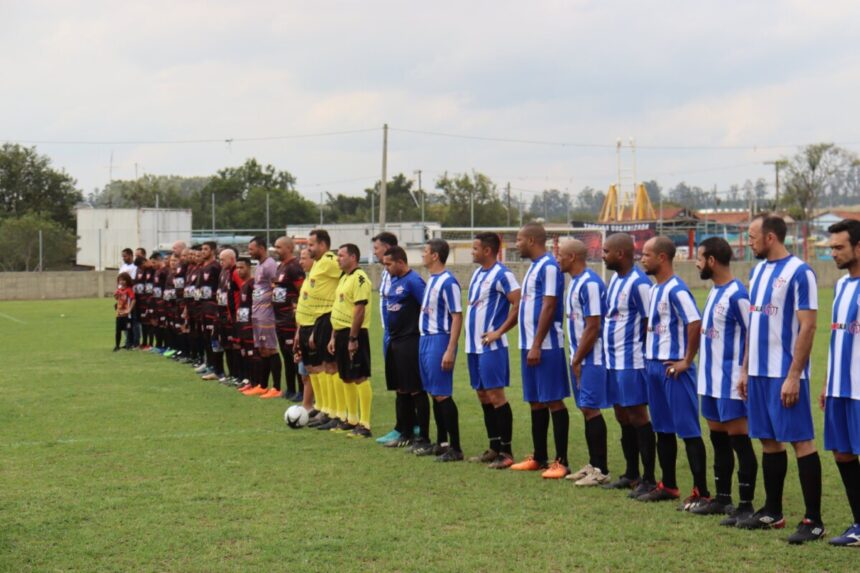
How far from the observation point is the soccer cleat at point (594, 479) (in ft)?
29.3

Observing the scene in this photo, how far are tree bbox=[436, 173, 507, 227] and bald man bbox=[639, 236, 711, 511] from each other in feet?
218

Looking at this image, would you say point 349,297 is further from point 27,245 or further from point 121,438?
point 27,245

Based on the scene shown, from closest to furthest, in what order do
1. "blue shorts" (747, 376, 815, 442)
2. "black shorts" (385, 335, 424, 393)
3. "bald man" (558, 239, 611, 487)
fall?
1. "blue shorts" (747, 376, 815, 442)
2. "bald man" (558, 239, 611, 487)
3. "black shorts" (385, 335, 424, 393)

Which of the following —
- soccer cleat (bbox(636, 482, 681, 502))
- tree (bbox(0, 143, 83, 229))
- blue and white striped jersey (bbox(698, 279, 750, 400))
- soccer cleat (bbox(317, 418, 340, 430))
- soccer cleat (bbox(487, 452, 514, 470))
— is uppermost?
tree (bbox(0, 143, 83, 229))

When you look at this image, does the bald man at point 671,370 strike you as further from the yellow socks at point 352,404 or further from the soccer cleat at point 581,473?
the yellow socks at point 352,404

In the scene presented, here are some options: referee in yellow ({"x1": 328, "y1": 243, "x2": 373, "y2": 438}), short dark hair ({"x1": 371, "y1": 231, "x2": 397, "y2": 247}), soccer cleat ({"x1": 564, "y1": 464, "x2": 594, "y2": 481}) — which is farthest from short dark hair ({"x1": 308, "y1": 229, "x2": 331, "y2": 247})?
soccer cleat ({"x1": 564, "y1": 464, "x2": 594, "y2": 481})

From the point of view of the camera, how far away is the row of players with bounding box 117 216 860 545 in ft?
23.0

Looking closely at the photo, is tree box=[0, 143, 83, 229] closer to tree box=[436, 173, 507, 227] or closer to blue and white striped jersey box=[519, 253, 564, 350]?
tree box=[436, 173, 507, 227]

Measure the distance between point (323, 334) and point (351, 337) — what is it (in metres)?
1.16

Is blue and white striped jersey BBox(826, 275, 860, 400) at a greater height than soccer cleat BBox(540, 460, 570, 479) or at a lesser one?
greater

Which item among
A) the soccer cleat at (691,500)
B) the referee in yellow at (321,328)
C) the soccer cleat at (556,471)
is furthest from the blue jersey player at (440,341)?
the soccer cleat at (691,500)

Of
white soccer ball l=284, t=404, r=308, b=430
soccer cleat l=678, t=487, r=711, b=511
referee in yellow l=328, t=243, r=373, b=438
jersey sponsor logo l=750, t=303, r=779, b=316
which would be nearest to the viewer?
jersey sponsor logo l=750, t=303, r=779, b=316

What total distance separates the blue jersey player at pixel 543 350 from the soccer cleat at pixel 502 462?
0.11 meters

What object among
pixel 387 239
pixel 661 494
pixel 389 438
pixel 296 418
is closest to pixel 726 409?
pixel 661 494
